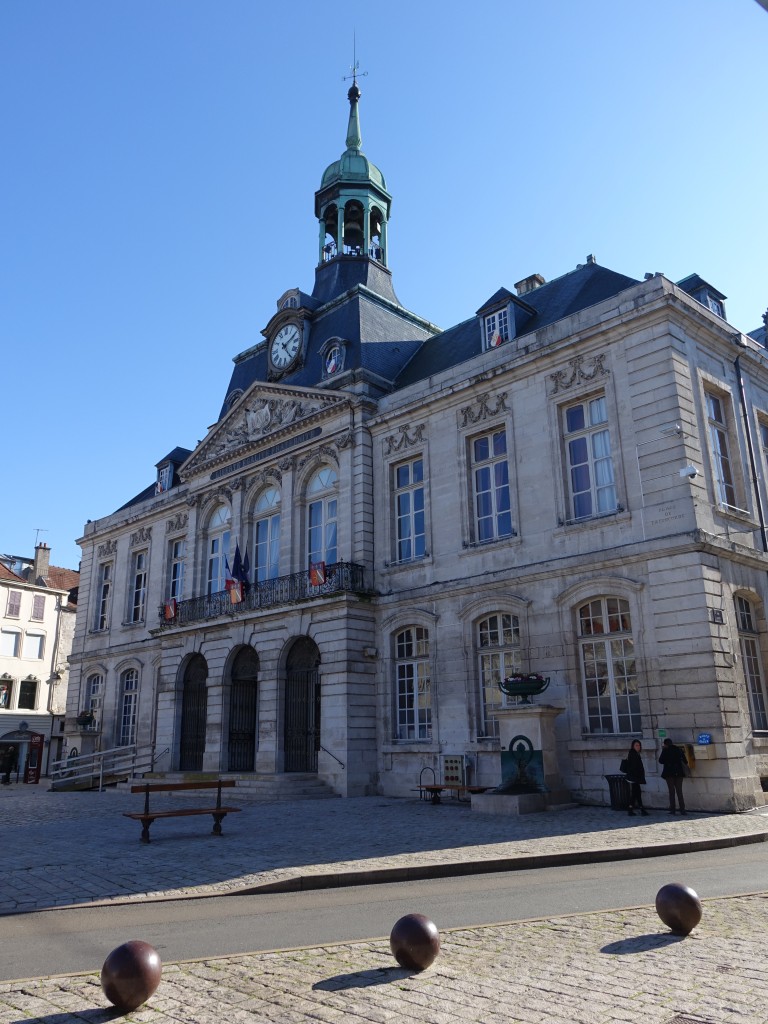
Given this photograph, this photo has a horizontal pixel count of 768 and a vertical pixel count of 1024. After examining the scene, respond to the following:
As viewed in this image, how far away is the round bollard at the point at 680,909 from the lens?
6.00 metres

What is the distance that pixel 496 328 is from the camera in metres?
23.0

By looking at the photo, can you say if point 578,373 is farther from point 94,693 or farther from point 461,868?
point 94,693

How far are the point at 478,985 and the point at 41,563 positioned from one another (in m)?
49.9

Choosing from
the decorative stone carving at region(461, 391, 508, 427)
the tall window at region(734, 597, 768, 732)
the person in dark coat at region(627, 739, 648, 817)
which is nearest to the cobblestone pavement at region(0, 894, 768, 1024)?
the person in dark coat at region(627, 739, 648, 817)

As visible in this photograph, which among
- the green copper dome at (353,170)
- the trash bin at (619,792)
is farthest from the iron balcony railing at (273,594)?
the green copper dome at (353,170)

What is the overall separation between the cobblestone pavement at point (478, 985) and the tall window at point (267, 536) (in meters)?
20.9

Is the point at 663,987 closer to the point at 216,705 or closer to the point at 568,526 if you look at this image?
the point at 568,526

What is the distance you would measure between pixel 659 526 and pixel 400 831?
823 centimetres

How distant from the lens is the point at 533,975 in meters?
5.32

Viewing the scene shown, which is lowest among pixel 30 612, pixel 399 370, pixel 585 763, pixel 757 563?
pixel 585 763

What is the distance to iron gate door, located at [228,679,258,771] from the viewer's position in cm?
2594

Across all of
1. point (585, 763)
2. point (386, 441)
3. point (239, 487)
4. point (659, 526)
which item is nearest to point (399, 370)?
point (386, 441)

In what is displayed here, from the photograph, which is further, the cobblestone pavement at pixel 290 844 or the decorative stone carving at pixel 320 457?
the decorative stone carving at pixel 320 457

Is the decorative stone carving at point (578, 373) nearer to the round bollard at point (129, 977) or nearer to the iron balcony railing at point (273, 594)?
the iron balcony railing at point (273, 594)
